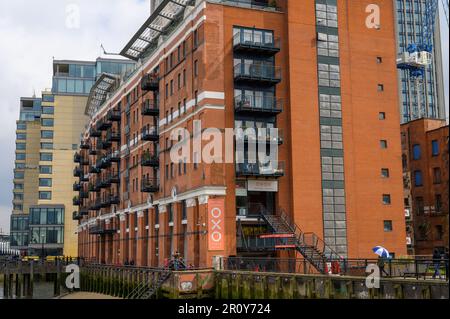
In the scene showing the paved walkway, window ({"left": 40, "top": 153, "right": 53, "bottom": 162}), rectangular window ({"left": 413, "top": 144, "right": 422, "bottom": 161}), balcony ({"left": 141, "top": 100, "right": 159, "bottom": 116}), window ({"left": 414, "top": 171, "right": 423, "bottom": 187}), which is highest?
window ({"left": 40, "top": 153, "right": 53, "bottom": 162})

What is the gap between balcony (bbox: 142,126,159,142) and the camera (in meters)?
58.4

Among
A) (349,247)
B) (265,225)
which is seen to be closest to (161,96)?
(265,225)

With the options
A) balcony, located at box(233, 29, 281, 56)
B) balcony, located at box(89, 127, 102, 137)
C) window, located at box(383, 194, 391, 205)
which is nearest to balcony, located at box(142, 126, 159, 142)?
balcony, located at box(233, 29, 281, 56)

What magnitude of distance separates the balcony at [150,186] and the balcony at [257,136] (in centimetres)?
1399

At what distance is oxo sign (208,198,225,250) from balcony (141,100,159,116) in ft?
52.5

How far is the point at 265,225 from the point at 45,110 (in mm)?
91228

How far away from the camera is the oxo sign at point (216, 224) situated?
4525 cm

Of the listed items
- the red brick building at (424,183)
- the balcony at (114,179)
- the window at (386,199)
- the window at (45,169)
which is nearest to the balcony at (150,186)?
the balcony at (114,179)

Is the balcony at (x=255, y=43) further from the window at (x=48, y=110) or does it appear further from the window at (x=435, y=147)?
the window at (x=48, y=110)

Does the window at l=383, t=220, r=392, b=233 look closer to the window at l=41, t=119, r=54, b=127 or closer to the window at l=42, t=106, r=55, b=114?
the window at l=42, t=106, r=55, b=114

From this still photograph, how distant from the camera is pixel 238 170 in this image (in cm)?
4600

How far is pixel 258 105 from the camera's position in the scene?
47.8 metres

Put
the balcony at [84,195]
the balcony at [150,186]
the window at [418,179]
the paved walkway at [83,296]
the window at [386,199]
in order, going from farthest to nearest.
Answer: the balcony at [84,195] → the window at [418,179] → the balcony at [150,186] → the paved walkway at [83,296] → the window at [386,199]
